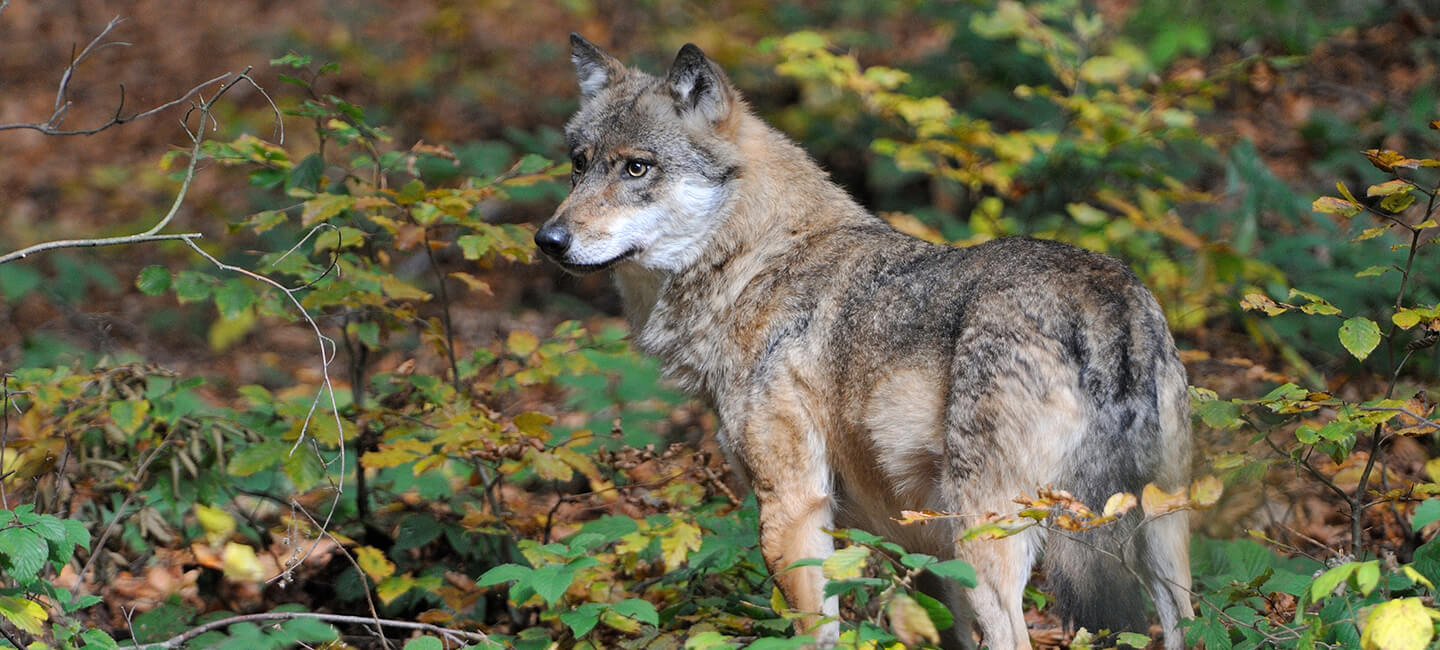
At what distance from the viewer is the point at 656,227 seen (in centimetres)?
461

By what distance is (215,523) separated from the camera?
201 inches

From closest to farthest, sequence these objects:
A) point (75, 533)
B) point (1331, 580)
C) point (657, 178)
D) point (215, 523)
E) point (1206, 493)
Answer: point (1331, 580) → point (1206, 493) → point (75, 533) → point (657, 178) → point (215, 523)

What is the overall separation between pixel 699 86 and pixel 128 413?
271 centimetres

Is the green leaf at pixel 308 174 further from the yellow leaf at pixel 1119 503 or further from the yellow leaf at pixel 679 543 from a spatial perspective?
the yellow leaf at pixel 1119 503

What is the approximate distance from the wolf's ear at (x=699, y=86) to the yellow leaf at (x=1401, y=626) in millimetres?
3104

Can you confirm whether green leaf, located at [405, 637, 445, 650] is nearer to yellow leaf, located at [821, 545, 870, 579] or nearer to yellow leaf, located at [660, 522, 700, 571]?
yellow leaf, located at [660, 522, 700, 571]

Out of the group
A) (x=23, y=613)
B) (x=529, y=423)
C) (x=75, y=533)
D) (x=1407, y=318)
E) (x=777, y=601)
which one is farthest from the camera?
(x=529, y=423)

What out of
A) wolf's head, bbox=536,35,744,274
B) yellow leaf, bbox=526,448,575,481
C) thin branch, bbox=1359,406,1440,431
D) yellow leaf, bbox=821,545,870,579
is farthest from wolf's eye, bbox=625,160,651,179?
thin branch, bbox=1359,406,1440,431

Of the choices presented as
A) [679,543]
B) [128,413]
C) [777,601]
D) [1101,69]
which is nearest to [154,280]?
[128,413]

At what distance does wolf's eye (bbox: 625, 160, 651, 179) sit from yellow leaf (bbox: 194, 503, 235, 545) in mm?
2491

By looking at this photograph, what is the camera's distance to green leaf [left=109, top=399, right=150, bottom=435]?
175 inches

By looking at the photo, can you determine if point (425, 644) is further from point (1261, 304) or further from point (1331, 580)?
point (1261, 304)

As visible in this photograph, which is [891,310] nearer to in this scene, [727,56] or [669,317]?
[669,317]

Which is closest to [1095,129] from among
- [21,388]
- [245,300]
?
[245,300]
